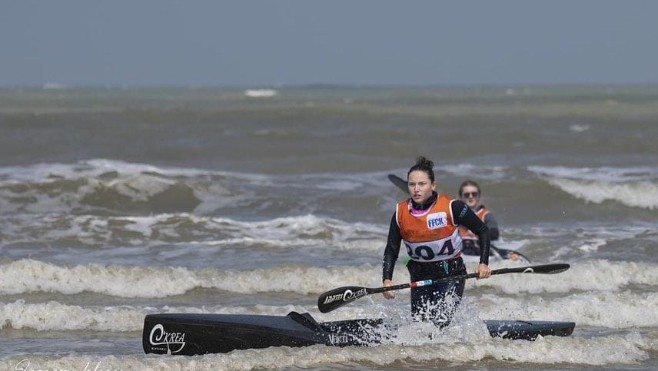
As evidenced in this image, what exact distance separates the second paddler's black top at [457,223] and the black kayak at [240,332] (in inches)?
26.5

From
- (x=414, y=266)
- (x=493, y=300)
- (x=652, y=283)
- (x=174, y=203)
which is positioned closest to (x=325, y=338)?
(x=414, y=266)

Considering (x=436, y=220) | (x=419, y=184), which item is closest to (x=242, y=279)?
(x=436, y=220)

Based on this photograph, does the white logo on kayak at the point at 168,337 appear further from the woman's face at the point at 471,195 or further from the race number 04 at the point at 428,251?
the woman's face at the point at 471,195

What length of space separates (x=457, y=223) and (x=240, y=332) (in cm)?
167

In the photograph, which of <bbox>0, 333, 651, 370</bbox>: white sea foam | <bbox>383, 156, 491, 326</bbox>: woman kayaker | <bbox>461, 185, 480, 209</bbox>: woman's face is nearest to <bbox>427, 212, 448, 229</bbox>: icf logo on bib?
<bbox>383, 156, 491, 326</bbox>: woman kayaker

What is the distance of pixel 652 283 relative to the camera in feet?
38.5

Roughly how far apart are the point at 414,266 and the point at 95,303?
3.99 m

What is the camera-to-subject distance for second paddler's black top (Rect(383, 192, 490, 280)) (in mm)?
7496

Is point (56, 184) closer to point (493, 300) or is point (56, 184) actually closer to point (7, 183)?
point (7, 183)

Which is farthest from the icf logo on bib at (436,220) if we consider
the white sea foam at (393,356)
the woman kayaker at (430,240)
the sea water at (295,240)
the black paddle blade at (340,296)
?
the white sea foam at (393,356)

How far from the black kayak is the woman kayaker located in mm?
520

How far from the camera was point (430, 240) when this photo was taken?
24.8ft

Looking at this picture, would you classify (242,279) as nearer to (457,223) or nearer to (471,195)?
(471,195)

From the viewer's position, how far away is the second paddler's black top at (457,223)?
24.6 ft
